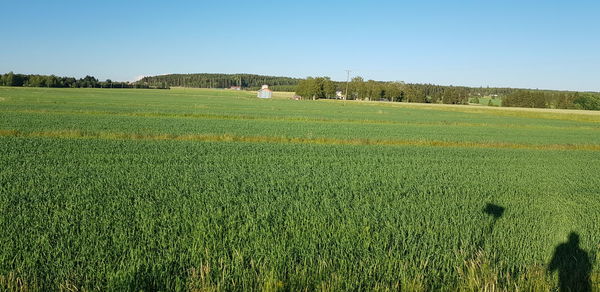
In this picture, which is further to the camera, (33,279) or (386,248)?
(386,248)

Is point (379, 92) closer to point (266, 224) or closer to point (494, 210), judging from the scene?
point (494, 210)

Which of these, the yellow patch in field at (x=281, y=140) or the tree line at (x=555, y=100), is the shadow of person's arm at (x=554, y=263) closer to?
the yellow patch in field at (x=281, y=140)

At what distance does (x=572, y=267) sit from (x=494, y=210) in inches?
123

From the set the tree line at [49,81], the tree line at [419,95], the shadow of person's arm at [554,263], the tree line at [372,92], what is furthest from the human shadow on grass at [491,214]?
the tree line at [49,81]

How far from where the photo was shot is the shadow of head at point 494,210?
895cm

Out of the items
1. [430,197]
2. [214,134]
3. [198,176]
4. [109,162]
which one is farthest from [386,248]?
[214,134]

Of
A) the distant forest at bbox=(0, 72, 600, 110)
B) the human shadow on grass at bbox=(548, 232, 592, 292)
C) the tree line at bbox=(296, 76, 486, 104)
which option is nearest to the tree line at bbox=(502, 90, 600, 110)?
the distant forest at bbox=(0, 72, 600, 110)

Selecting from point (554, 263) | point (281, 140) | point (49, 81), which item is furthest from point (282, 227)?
point (49, 81)

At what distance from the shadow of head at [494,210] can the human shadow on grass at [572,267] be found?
164 cm

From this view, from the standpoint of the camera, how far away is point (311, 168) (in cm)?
1449

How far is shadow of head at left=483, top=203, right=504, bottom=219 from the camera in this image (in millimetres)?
8953

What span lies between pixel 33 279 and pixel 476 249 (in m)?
6.23

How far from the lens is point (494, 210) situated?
30.8 ft

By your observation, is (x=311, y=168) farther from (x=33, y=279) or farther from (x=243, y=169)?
(x=33, y=279)
